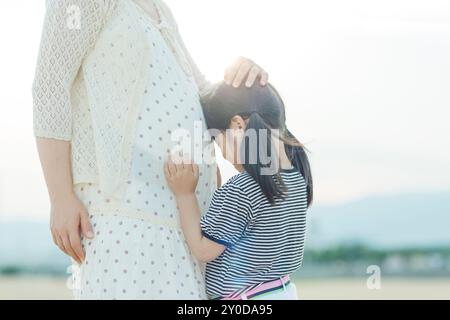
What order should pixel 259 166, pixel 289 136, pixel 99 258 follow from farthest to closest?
pixel 289 136 < pixel 259 166 < pixel 99 258

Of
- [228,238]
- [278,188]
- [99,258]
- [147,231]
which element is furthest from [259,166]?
[99,258]

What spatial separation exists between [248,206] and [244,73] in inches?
11.7

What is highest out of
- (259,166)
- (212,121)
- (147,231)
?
(212,121)

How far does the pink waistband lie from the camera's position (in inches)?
56.3

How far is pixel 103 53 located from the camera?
142 cm

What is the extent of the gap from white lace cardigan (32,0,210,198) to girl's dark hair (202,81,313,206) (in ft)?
0.57

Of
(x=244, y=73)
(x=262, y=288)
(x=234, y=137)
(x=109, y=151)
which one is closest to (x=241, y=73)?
(x=244, y=73)

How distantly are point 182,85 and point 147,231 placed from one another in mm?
322

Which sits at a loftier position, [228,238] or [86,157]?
[86,157]

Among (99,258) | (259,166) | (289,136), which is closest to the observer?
(99,258)

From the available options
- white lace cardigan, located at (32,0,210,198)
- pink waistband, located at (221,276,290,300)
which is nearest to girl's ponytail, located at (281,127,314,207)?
pink waistband, located at (221,276,290,300)

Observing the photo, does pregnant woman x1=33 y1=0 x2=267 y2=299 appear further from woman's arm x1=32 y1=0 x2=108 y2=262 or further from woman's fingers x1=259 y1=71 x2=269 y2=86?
woman's fingers x1=259 y1=71 x2=269 y2=86

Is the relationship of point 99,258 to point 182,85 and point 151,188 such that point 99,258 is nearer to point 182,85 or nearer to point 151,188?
point 151,188

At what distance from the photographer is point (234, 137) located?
4.94ft
